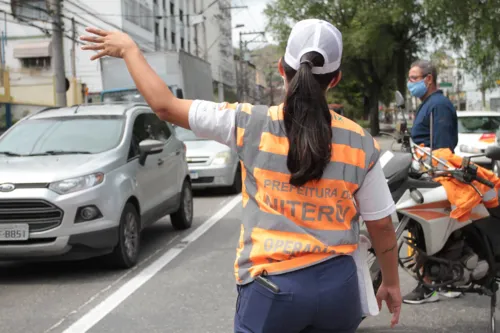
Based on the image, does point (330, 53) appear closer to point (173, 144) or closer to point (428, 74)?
point (428, 74)

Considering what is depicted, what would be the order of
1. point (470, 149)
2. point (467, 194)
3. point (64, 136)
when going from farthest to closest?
1. point (64, 136)
2. point (470, 149)
3. point (467, 194)

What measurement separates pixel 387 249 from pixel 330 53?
26.7 inches

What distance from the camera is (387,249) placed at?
2.21 metres

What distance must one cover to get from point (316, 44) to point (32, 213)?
4625mm

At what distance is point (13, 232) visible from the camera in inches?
237

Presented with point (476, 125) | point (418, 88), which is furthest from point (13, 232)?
point (476, 125)

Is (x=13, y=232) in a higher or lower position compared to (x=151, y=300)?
higher

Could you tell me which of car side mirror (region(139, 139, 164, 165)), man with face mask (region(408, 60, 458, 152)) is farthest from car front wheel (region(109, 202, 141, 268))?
man with face mask (region(408, 60, 458, 152))

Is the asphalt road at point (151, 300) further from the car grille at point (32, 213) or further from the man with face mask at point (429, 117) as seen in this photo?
the car grille at point (32, 213)

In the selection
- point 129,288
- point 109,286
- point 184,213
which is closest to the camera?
point 129,288

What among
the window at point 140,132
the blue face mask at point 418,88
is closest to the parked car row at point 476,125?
the window at point 140,132

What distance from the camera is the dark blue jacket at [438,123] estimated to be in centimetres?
489

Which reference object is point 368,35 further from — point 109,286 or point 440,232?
point 440,232

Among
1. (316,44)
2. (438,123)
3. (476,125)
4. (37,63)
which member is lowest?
(476,125)
